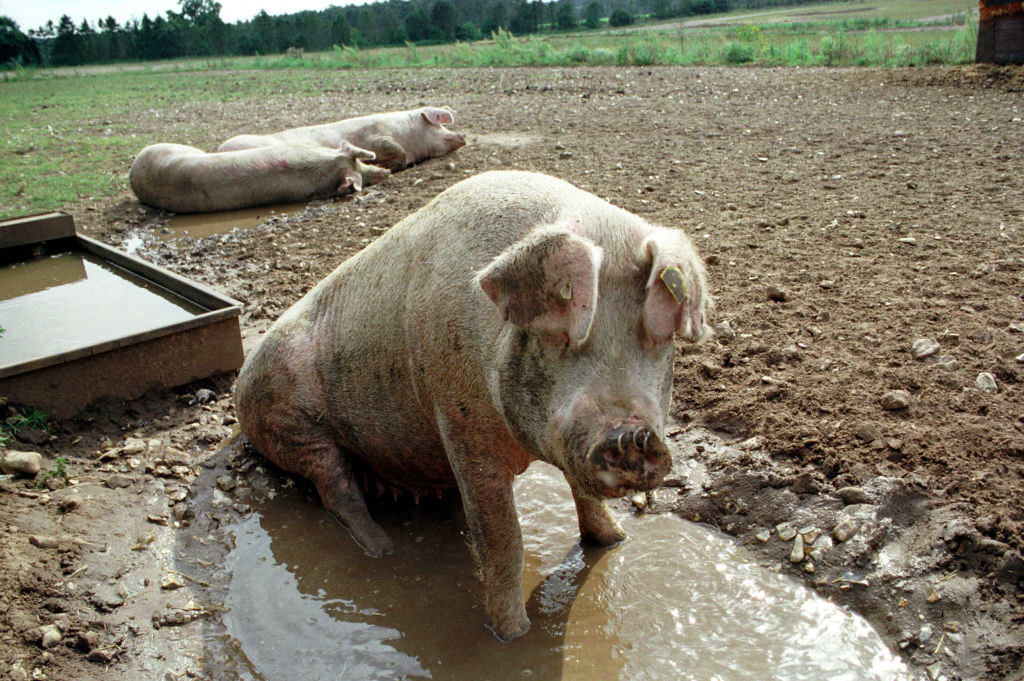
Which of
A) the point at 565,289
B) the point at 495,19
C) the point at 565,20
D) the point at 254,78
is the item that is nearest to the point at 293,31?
the point at 495,19

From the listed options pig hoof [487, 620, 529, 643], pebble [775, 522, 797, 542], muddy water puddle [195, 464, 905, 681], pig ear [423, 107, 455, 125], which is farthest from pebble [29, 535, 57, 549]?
pig ear [423, 107, 455, 125]

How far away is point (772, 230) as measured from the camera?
254 inches

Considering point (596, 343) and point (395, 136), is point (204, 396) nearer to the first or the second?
point (596, 343)

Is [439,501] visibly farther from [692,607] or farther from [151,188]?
[151,188]

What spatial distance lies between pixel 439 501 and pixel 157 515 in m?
1.40

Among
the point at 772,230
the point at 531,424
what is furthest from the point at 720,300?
the point at 531,424

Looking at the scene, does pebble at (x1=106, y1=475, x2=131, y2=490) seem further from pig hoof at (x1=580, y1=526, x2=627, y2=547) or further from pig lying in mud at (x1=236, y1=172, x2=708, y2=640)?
pig hoof at (x1=580, y1=526, x2=627, y2=547)

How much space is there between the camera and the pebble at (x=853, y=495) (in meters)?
3.47

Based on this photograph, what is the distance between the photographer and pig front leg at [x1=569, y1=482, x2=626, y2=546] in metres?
3.55

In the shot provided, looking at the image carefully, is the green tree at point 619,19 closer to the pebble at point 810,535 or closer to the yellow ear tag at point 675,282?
the pebble at point 810,535

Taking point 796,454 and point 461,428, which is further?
point 796,454

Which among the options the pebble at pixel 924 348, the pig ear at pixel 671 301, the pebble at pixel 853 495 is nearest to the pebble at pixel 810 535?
the pebble at pixel 853 495

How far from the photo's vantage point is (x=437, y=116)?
1180 cm

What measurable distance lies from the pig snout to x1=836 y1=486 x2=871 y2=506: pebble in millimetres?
1788
